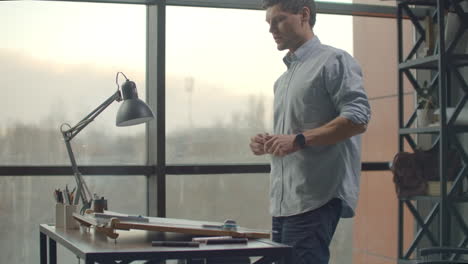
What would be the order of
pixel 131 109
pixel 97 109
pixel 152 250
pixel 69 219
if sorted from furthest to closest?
pixel 97 109 < pixel 131 109 < pixel 69 219 < pixel 152 250

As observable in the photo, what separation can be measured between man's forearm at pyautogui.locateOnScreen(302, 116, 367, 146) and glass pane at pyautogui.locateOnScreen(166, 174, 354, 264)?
266 centimetres

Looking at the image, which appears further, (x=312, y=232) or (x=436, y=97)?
(x=436, y=97)

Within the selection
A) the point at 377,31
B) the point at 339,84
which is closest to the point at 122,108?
the point at 339,84

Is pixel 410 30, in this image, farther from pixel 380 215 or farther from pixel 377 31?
pixel 380 215

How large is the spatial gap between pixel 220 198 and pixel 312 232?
2.74 meters

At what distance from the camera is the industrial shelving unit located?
14.6 feet

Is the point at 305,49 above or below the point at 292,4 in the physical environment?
below

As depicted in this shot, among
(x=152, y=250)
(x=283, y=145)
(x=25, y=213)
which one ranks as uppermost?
(x=283, y=145)

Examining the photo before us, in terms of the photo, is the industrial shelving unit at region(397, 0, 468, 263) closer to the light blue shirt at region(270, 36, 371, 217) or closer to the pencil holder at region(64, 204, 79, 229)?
the light blue shirt at region(270, 36, 371, 217)

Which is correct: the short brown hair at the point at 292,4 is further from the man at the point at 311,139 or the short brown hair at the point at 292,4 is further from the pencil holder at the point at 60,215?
the pencil holder at the point at 60,215

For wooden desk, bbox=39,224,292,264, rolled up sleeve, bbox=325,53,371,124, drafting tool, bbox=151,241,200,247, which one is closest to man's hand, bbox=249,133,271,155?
rolled up sleeve, bbox=325,53,371,124

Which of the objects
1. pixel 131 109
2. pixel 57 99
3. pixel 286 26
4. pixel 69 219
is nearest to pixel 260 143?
pixel 286 26

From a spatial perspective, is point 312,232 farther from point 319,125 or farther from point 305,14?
point 305,14

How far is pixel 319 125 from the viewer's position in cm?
246
